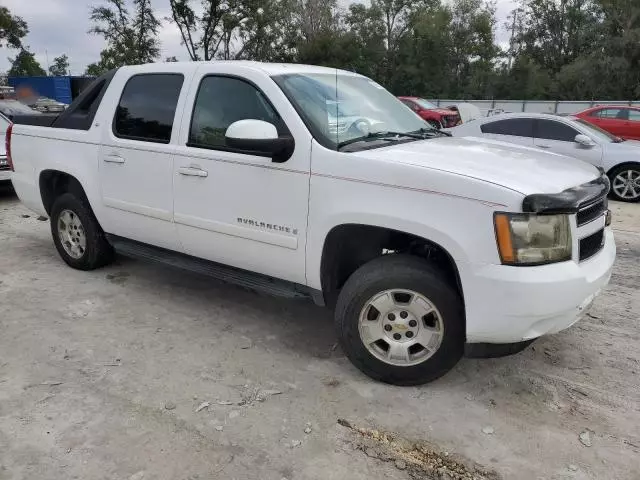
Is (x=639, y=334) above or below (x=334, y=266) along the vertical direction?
below

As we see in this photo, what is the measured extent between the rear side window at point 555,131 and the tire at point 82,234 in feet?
24.6

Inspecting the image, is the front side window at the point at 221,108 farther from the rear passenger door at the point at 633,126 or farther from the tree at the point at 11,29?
the tree at the point at 11,29

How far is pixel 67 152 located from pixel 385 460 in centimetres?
381

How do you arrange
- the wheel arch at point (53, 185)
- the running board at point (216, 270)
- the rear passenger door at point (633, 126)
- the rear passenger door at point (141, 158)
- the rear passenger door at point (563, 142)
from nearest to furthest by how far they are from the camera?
the running board at point (216, 270) < the rear passenger door at point (141, 158) < the wheel arch at point (53, 185) < the rear passenger door at point (563, 142) < the rear passenger door at point (633, 126)

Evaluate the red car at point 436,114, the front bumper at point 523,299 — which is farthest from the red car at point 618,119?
the front bumper at point 523,299

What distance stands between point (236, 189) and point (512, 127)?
7.57m

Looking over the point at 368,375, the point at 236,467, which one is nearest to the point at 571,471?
the point at 368,375

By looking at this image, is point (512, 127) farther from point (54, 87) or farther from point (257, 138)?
point (54, 87)

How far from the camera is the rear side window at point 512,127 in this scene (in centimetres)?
983

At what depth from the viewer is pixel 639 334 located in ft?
13.3

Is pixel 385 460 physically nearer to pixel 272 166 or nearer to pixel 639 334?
pixel 272 166

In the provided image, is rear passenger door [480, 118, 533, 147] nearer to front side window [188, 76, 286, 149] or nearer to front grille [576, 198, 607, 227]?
front grille [576, 198, 607, 227]

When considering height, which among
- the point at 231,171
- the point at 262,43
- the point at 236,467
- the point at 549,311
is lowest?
the point at 236,467

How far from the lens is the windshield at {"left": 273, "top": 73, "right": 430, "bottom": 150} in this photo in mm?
3502
